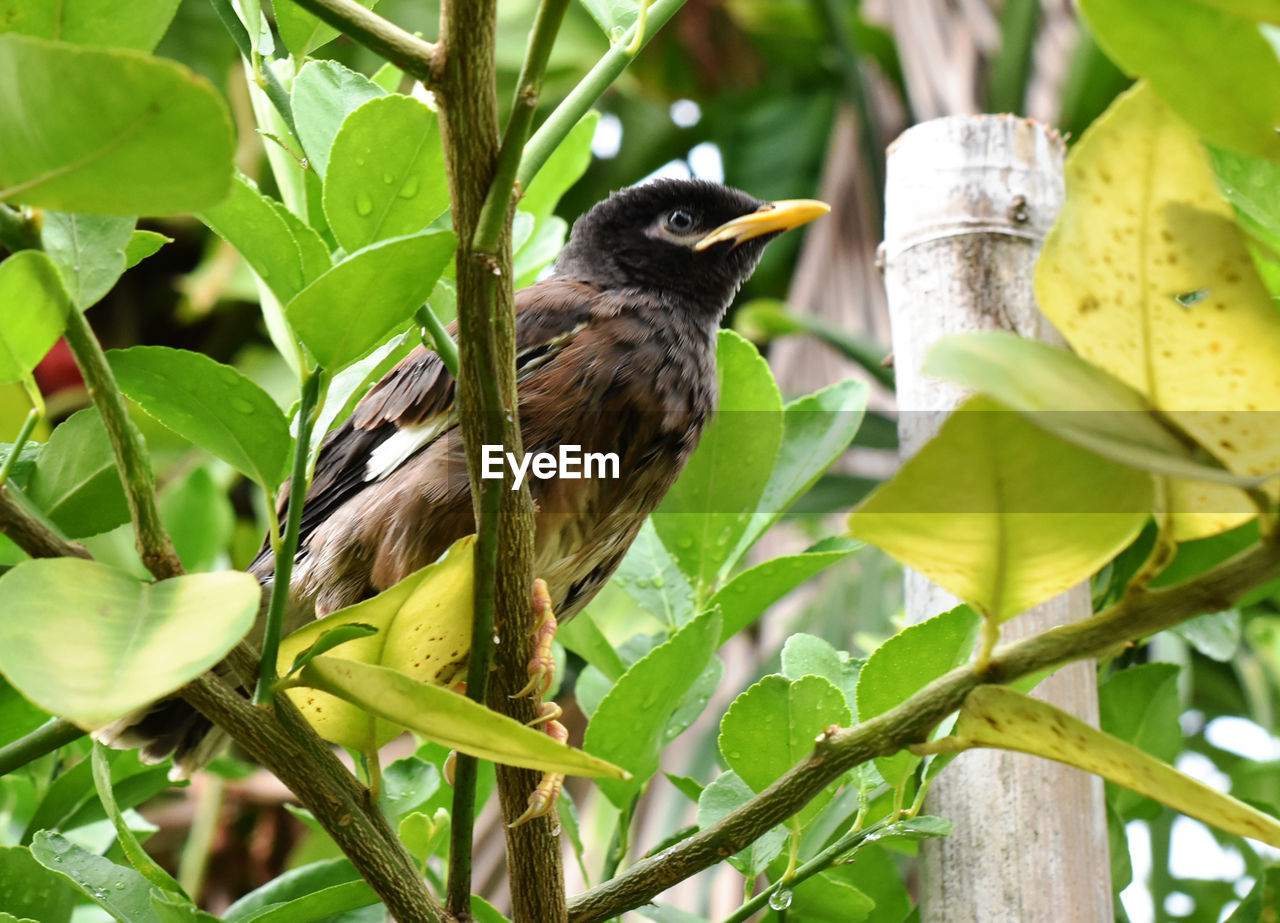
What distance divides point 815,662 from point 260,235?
492mm

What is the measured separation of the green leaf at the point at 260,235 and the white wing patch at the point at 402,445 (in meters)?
0.72

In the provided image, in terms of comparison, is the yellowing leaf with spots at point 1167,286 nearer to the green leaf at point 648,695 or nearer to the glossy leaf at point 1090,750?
the glossy leaf at point 1090,750

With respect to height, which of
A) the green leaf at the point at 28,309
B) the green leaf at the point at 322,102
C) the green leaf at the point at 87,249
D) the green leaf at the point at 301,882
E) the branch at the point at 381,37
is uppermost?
the green leaf at the point at 322,102

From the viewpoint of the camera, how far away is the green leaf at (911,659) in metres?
0.76

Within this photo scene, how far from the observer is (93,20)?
59cm

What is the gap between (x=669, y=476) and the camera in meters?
1.39

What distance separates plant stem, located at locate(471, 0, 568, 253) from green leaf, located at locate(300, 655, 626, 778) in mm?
198

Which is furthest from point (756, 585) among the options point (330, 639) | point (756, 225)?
point (756, 225)

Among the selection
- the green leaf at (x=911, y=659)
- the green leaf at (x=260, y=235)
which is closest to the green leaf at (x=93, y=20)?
the green leaf at (x=260, y=235)

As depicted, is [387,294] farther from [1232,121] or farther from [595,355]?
[595,355]

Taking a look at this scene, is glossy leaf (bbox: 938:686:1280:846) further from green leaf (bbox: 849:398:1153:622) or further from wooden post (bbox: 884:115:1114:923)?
wooden post (bbox: 884:115:1114:923)

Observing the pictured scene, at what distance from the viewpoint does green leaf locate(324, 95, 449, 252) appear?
2.15ft

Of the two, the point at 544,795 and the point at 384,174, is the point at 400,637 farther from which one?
the point at 384,174

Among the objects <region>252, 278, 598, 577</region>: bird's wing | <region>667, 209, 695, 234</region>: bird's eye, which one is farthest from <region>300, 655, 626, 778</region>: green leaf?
<region>667, 209, 695, 234</region>: bird's eye
